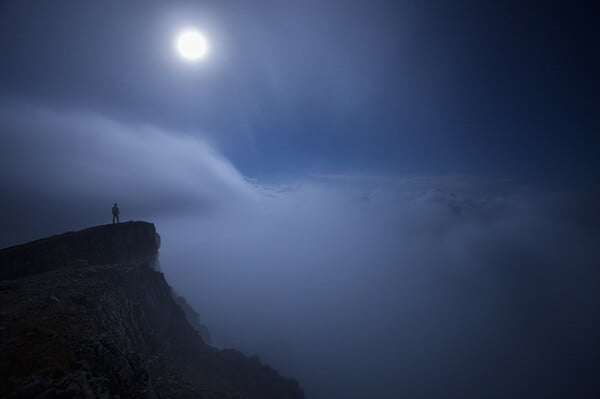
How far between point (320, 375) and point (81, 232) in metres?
154

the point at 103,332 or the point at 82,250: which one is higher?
the point at 82,250

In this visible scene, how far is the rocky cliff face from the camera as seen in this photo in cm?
1504

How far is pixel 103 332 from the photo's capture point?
21.4 metres

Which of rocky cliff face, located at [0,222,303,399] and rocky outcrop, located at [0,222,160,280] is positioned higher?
rocky outcrop, located at [0,222,160,280]

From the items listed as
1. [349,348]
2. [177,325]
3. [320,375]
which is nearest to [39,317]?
[177,325]

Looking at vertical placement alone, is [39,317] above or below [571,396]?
above

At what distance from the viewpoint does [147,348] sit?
1340 inches

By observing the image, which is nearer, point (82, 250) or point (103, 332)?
point (103, 332)

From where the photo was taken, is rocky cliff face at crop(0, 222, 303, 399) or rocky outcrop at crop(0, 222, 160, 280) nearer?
rocky cliff face at crop(0, 222, 303, 399)

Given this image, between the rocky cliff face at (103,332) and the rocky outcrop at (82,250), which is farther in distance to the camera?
the rocky outcrop at (82,250)

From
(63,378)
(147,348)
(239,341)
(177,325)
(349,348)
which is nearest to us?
(63,378)

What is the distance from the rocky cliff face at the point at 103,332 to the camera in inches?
592

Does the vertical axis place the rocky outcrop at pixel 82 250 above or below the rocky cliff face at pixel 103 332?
above

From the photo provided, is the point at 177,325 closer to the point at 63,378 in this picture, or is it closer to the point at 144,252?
the point at 144,252
